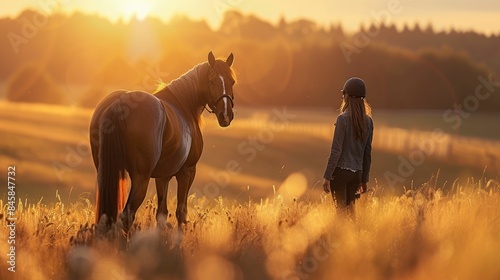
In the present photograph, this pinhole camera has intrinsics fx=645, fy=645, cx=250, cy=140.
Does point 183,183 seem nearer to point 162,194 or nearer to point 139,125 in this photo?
point 162,194

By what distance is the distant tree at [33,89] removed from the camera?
64000mm

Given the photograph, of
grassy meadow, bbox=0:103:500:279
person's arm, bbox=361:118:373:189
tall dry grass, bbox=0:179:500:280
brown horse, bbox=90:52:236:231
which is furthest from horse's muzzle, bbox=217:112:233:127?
person's arm, bbox=361:118:373:189

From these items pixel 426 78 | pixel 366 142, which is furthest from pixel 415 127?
pixel 366 142

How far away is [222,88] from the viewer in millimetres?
8008

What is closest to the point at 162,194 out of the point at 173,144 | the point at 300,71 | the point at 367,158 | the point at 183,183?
the point at 183,183

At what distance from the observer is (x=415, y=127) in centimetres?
4328

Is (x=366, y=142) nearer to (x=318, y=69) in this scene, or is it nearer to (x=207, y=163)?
(x=207, y=163)

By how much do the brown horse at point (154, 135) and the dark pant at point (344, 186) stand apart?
1.54 m

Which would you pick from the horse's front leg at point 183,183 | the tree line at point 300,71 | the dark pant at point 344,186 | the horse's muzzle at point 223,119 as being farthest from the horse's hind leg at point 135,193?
the tree line at point 300,71

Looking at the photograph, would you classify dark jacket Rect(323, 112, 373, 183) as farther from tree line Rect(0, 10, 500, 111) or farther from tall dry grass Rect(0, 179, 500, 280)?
tree line Rect(0, 10, 500, 111)

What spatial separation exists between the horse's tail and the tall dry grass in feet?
1.25

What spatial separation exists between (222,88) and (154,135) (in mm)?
1313

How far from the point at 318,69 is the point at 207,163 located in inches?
1333

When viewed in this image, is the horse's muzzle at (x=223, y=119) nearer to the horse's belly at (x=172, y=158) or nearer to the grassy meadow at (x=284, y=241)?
the horse's belly at (x=172, y=158)
